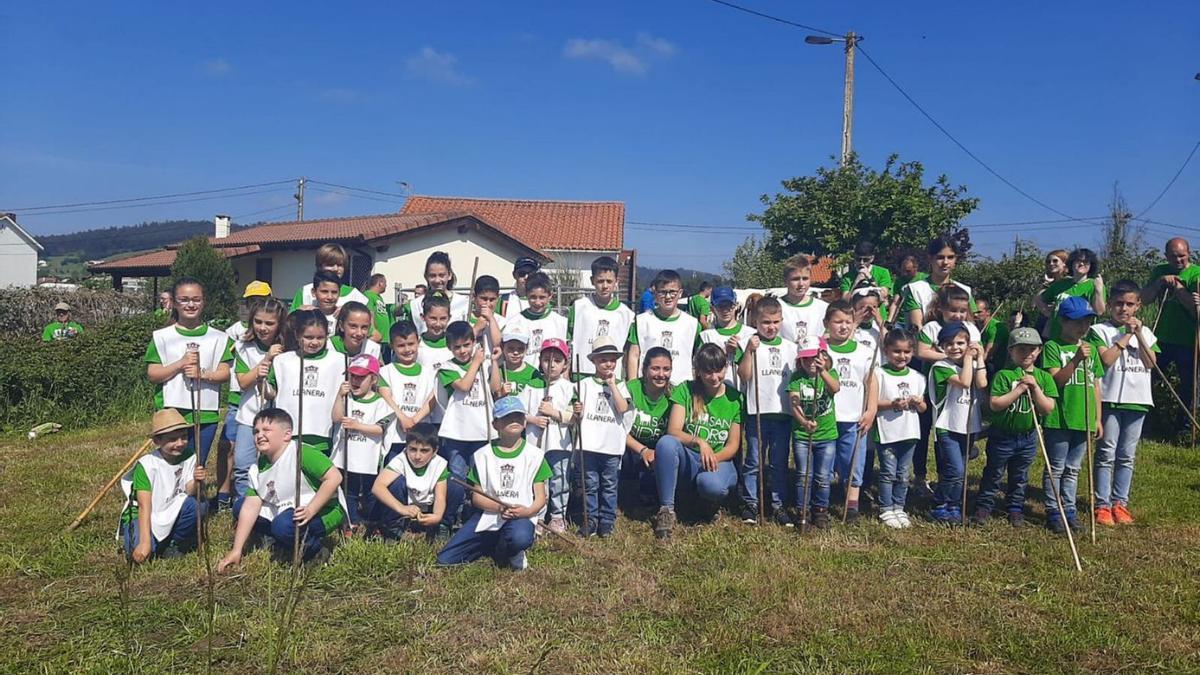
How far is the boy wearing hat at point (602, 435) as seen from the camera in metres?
6.20

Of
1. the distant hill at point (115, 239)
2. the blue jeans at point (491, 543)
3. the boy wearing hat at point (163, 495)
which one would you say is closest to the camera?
the blue jeans at point (491, 543)

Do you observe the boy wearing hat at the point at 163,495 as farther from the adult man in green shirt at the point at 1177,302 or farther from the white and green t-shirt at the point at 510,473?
the adult man in green shirt at the point at 1177,302

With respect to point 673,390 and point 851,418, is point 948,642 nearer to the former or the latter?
point 851,418

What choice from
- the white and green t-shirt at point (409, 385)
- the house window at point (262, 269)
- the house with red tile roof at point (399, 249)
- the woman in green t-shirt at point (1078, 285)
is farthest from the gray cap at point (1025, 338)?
the house window at point (262, 269)

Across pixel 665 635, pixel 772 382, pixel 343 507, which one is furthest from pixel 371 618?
pixel 772 382

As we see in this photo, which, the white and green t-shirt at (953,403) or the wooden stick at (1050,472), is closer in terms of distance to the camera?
the wooden stick at (1050,472)

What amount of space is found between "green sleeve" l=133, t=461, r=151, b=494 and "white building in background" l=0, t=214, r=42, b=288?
74080 millimetres

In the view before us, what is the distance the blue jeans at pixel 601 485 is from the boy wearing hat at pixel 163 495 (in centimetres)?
272

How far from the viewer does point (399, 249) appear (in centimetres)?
2702

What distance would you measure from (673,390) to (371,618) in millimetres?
3026

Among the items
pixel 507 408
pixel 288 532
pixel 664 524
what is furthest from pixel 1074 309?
pixel 288 532

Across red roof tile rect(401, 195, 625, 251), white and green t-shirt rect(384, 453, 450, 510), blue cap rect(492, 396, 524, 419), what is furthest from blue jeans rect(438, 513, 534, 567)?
red roof tile rect(401, 195, 625, 251)

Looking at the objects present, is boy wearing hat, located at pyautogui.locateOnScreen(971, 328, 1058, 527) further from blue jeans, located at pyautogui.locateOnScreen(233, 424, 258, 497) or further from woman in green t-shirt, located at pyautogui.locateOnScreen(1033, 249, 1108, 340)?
blue jeans, located at pyautogui.locateOnScreen(233, 424, 258, 497)

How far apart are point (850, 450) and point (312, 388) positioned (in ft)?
14.1
